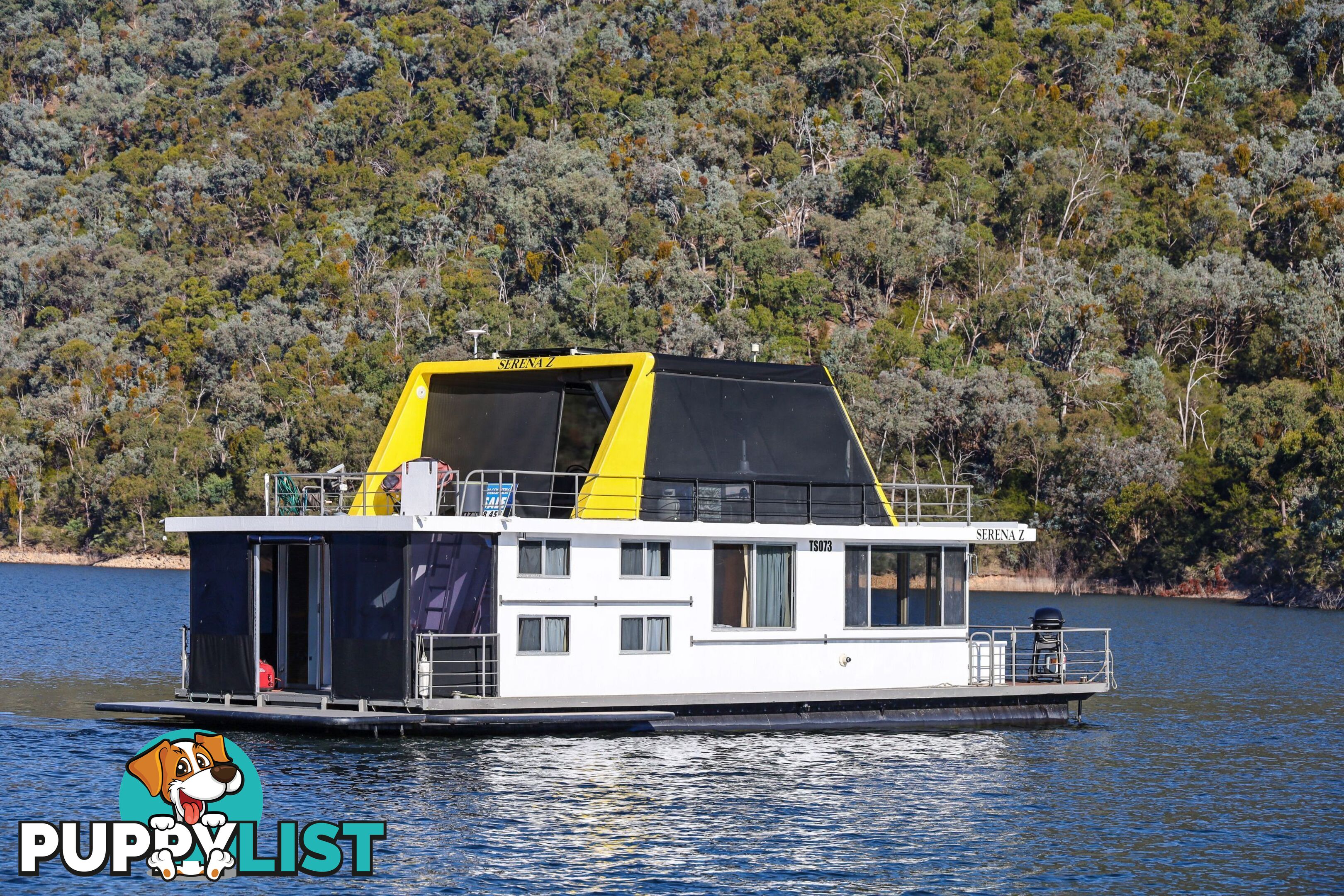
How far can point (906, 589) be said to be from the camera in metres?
27.5

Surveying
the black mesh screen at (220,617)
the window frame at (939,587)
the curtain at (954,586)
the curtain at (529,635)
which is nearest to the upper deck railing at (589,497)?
the window frame at (939,587)

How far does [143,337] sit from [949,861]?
106 metres

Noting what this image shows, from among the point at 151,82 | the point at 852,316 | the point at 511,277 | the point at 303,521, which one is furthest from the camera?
the point at 151,82

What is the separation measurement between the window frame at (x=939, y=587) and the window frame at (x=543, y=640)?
191 inches

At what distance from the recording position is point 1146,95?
133 meters

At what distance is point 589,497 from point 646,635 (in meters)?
2.21

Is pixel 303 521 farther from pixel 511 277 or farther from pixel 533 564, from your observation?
pixel 511 277

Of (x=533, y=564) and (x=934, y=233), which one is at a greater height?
(x=934, y=233)

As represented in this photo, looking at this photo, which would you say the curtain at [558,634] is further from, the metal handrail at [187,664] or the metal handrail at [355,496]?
the metal handrail at [187,664]

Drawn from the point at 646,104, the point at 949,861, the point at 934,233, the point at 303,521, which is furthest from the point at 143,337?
the point at 949,861

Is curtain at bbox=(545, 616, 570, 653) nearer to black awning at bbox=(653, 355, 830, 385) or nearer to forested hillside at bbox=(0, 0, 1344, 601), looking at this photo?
black awning at bbox=(653, 355, 830, 385)

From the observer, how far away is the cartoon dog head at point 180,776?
18.0m

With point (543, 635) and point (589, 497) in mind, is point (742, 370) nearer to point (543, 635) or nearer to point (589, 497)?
point (589, 497)

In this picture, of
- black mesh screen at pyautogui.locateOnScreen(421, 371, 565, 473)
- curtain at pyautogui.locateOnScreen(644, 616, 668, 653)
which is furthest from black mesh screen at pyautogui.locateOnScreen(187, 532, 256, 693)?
curtain at pyautogui.locateOnScreen(644, 616, 668, 653)
